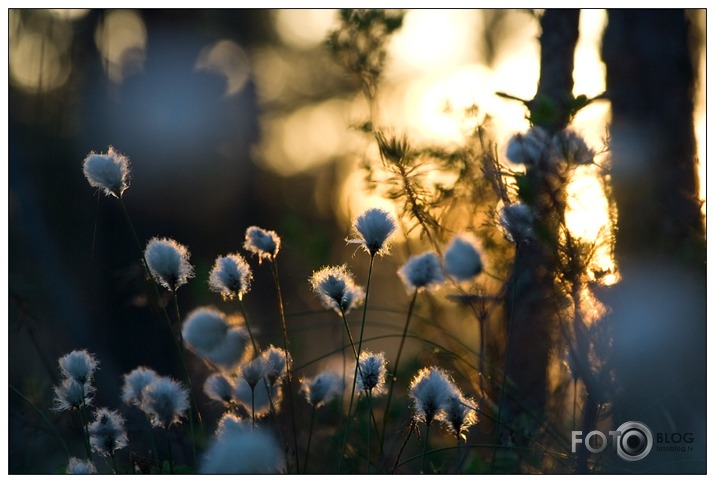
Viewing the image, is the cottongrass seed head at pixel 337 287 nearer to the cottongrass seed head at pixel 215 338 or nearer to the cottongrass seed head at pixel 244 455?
the cottongrass seed head at pixel 215 338

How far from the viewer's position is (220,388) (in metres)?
1.92

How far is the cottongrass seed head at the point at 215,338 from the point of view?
1846mm

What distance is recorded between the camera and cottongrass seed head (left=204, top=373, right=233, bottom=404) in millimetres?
1913

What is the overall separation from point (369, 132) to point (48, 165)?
218 centimetres

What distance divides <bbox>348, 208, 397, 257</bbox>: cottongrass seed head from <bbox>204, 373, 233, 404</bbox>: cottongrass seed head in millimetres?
500

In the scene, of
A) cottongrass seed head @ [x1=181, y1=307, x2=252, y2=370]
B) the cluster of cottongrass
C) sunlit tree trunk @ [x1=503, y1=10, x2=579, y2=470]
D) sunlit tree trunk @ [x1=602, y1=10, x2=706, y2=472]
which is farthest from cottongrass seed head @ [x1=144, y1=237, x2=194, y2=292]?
sunlit tree trunk @ [x1=602, y1=10, x2=706, y2=472]

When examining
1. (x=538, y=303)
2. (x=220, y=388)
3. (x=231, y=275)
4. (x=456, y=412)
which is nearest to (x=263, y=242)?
(x=231, y=275)

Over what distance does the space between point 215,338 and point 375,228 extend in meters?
0.48

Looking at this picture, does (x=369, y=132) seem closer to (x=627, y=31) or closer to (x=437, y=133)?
(x=437, y=133)

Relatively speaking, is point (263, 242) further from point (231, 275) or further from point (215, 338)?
point (215, 338)

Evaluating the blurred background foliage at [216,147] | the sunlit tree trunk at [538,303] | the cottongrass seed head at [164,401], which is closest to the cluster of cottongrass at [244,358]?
the cottongrass seed head at [164,401]

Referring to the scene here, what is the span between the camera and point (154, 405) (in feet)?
5.50

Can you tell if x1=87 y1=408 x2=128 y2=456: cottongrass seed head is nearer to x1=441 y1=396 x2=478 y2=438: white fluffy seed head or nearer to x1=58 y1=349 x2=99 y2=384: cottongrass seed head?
x1=58 y1=349 x2=99 y2=384: cottongrass seed head

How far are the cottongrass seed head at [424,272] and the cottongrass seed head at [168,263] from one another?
53cm
